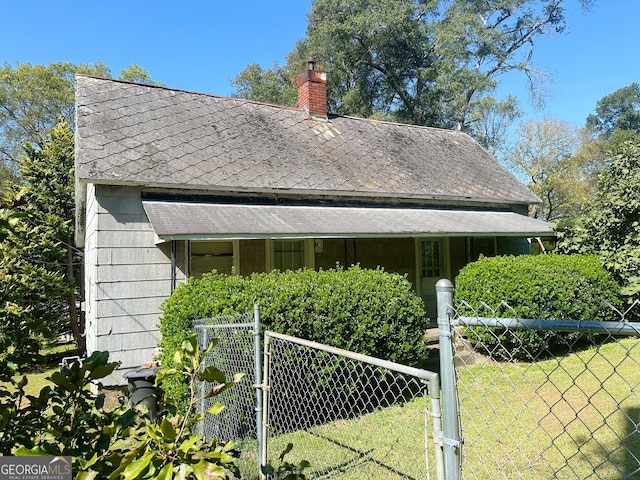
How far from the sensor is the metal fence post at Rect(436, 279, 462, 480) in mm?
1548

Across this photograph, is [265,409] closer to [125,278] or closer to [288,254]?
[125,278]

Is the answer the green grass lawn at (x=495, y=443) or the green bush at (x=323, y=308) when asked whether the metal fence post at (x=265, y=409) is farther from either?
the green bush at (x=323, y=308)

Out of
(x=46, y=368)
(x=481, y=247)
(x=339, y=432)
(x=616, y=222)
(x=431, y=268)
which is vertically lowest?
(x=46, y=368)

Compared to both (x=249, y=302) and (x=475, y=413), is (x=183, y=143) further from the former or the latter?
(x=475, y=413)

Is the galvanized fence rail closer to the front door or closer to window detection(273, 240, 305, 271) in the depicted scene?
window detection(273, 240, 305, 271)

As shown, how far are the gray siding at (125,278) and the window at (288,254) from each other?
8.72 ft

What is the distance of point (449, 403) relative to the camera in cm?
157

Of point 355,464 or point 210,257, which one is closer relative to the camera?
point 355,464

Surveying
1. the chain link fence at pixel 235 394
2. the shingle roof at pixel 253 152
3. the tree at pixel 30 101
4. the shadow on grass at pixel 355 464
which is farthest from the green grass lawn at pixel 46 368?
the tree at pixel 30 101

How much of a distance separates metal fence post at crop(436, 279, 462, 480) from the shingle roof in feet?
24.2

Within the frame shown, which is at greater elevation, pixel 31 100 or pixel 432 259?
pixel 31 100

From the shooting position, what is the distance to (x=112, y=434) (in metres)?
1.55

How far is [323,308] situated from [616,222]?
299 inches

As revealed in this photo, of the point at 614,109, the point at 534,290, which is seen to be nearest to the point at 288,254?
the point at 534,290
